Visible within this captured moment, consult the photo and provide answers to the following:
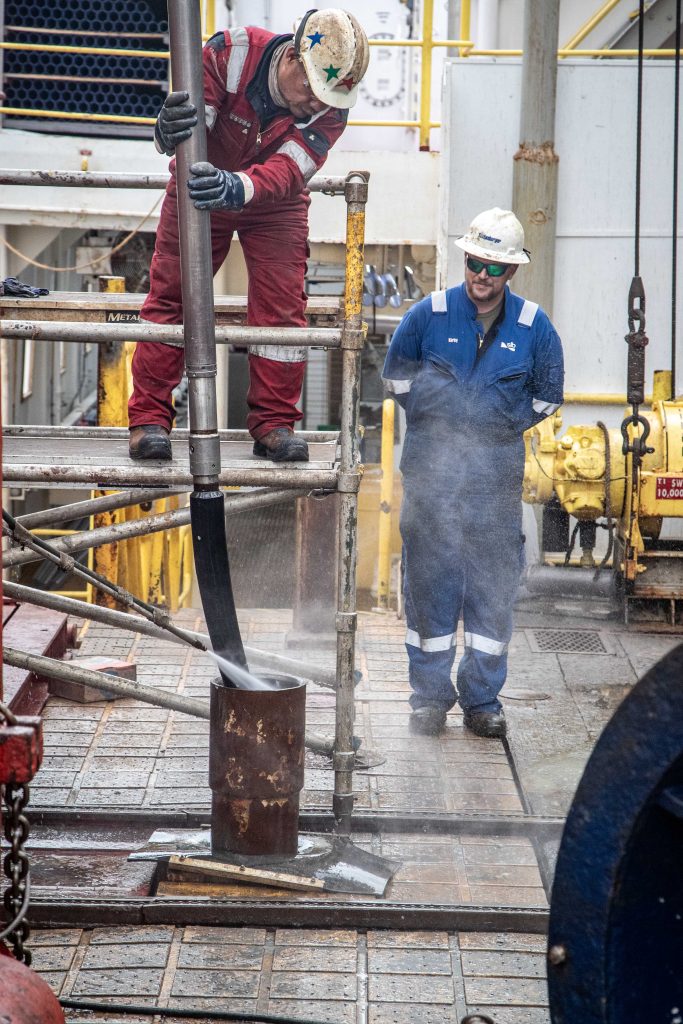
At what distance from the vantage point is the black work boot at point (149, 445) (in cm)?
398

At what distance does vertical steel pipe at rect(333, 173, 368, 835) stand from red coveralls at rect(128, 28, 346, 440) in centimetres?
23

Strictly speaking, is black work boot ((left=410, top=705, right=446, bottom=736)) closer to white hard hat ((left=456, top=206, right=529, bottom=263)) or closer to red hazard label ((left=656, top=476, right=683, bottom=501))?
white hard hat ((left=456, top=206, right=529, bottom=263))

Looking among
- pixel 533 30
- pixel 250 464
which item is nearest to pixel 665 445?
pixel 533 30

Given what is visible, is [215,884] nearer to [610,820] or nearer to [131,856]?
[131,856]

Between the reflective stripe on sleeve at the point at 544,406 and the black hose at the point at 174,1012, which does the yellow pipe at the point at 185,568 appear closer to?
the reflective stripe on sleeve at the point at 544,406

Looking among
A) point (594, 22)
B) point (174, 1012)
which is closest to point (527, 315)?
point (174, 1012)

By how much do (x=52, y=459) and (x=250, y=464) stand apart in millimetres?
637

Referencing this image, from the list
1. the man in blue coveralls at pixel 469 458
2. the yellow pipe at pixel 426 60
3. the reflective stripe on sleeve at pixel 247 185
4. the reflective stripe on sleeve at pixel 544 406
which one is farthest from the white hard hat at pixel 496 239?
the yellow pipe at pixel 426 60

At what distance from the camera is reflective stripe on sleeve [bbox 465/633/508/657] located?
5344 mm

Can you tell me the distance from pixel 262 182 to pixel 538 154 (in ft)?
15.1

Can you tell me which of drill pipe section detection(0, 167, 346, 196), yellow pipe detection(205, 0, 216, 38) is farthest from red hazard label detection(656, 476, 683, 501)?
yellow pipe detection(205, 0, 216, 38)

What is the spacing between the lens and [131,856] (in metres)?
4.11

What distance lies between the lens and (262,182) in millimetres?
3688

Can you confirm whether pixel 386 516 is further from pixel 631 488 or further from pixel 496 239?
pixel 496 239
